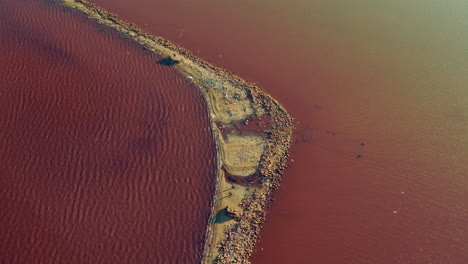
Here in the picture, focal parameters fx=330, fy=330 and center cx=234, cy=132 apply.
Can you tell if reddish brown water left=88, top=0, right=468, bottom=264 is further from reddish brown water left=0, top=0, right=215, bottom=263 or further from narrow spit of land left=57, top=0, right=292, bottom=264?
reddish brown water left=0, top=0, right=215, bottom=263

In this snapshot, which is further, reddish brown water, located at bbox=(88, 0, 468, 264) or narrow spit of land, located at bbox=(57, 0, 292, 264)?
reddish brown water, located at bbox=(88, 0, 468, 264)

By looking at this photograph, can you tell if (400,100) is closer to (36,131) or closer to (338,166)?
(338,166)

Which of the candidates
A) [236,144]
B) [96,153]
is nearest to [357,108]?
[236,144]

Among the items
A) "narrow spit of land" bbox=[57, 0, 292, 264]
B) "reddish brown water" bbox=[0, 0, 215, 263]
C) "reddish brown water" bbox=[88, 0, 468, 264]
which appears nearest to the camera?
"reddish brown water" bbox=[0, 0, 215, 263]

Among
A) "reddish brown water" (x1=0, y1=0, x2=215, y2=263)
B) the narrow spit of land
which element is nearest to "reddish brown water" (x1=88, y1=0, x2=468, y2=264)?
the narrow spit of land

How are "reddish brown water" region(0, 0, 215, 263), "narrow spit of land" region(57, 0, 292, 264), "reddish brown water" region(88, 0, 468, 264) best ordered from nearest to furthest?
"reddish brown water" region(0, 0, 215, 263), "narrow spit of land" region(57, 0, 292, 264), "reddish brown water" region(88, 0, 468, 264)

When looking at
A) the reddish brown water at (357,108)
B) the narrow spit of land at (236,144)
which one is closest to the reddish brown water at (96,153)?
the narrow spit of land at (236,144)

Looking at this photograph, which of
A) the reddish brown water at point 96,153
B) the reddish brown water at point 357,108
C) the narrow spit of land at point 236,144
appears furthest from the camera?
the reddish brown water at point 357,108

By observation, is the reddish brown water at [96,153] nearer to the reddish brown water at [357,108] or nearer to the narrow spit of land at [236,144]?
the narrow spit of land at [236,144]
